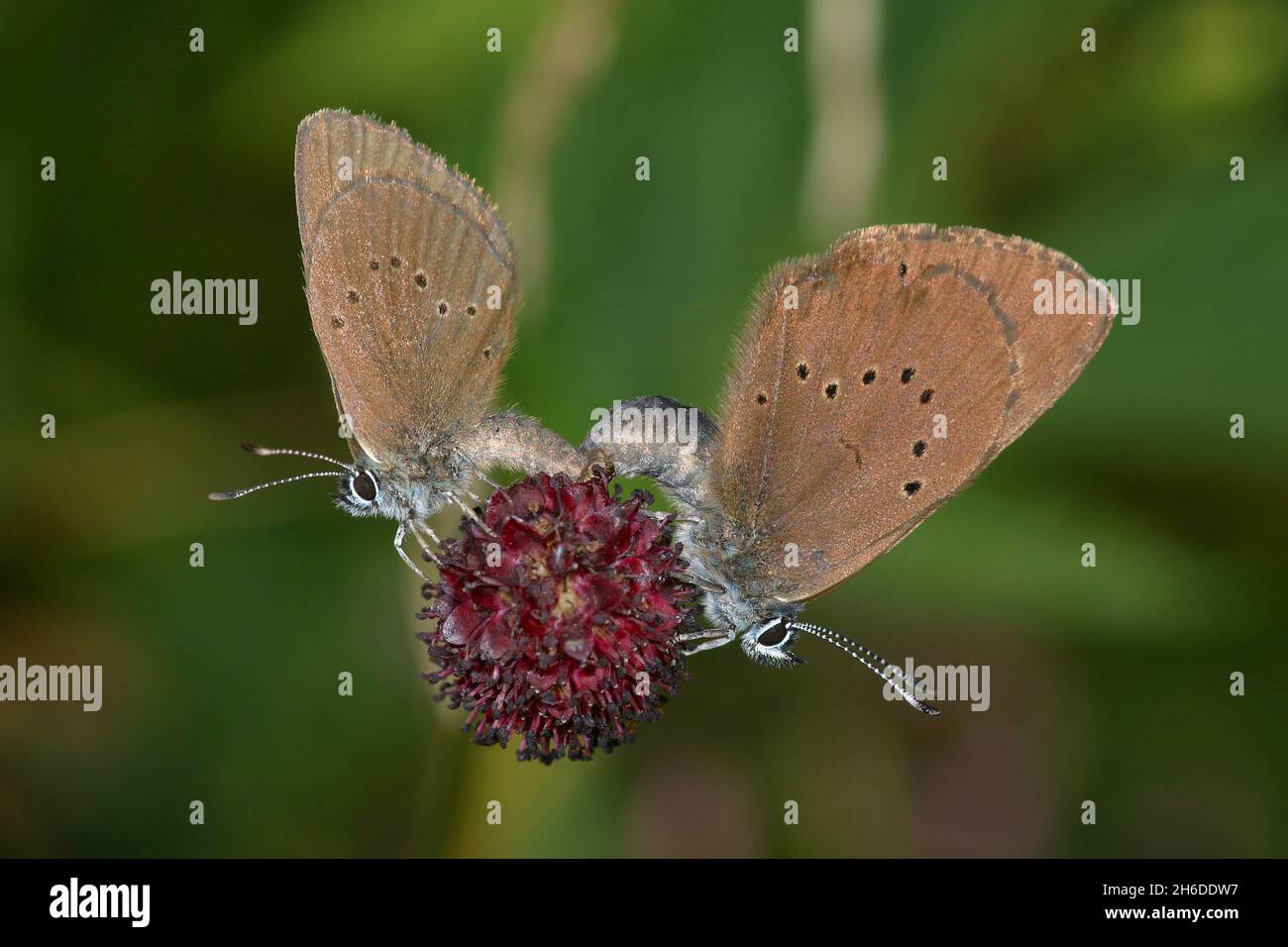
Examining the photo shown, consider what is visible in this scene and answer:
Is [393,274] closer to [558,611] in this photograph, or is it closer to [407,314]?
[407,314]

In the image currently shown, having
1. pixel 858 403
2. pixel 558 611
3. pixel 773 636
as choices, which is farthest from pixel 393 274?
pixel 773 636

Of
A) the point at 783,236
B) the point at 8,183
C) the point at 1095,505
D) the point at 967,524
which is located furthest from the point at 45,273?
the point at 1095,505

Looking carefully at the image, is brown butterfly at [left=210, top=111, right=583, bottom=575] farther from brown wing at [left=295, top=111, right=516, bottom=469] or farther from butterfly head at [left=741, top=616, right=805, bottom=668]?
butterfly head at [left=741, top=616, right=805, bottom=668]

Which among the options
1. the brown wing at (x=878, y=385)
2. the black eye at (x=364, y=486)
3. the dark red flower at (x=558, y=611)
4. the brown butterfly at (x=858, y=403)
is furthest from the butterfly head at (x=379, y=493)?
the brown wing at (x=878, y=385)

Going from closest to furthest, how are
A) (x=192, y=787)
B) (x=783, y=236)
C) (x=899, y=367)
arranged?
(x=899, y=367) → (x=783, y=236) → (x=192, y=787)

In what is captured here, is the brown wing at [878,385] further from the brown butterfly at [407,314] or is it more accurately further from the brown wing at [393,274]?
the brown wing at [393,274]

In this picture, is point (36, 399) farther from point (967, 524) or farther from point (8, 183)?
point (967, 524)
